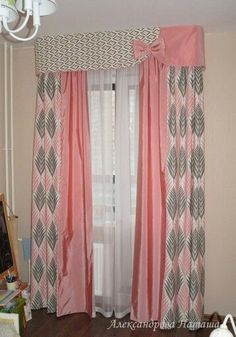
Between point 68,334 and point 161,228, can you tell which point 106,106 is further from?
point 68,334

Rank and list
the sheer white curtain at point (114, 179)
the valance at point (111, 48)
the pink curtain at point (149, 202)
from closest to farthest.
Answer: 1. the valance at point (111, 48)
2. the pink curtain at point (149, 202)
3. the sheer white curtain at point (114, 179)

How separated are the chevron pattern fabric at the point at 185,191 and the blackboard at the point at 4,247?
1342 mm

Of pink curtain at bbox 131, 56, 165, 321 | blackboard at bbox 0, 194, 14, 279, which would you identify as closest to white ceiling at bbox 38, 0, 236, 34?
pink curtain at bbox 131, 56, 165, 321

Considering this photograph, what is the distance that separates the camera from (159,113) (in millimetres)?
2854

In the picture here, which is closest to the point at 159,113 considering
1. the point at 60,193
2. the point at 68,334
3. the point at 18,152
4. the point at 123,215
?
the point at 123,215

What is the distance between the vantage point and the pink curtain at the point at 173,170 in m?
2.79

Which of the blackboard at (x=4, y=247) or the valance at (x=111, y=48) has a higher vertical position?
the valance at (x=111, y=48)

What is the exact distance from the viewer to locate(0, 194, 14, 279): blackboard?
109 inches

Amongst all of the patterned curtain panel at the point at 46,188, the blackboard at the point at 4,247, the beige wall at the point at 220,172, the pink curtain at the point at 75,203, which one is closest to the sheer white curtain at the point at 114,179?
the pink curtain at the point at 75,203

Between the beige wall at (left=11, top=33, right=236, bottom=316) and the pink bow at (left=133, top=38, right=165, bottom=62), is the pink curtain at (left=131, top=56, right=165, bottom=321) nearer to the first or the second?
the pink bow at (left=133, top=38, right=165, bottom=62)

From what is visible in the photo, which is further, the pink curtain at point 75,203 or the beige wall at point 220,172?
the pink curtain at point 75,203

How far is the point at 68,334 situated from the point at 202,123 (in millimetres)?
2105

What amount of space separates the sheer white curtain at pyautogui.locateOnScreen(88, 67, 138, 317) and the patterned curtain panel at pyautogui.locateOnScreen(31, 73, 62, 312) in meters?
0.35

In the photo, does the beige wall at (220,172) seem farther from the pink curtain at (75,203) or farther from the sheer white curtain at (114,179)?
the pink curtain at (75,203)
